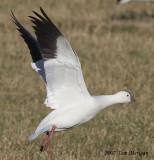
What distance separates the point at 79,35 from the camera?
13.8m

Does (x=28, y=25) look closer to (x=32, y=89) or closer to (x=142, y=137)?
(x=32, y=89)

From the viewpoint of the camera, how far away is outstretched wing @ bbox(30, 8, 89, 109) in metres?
6.60

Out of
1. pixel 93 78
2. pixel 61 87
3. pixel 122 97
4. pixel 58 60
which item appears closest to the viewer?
pixel 58 60

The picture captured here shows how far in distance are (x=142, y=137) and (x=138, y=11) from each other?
9.81 meters

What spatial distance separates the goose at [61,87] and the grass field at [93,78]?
36 centimetres

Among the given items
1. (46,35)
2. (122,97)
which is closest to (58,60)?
(46,35)

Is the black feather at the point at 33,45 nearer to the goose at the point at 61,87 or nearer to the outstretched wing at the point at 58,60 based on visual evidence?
the goose at the point at 61,87

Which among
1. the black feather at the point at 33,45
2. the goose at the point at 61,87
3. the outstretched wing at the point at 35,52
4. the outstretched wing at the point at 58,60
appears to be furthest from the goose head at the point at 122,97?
the black feather at the point at 33,45

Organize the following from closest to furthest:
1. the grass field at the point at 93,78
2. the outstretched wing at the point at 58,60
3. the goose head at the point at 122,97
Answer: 1. the outstretched wing at the point at 58,60
2. the goose head at the point at 122,97
3. the grass field at the point at 93,78

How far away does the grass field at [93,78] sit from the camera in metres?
7.34

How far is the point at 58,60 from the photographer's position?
6645 mm

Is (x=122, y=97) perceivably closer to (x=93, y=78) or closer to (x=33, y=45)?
(x=33, y=45)

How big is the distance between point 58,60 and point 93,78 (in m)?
4.40

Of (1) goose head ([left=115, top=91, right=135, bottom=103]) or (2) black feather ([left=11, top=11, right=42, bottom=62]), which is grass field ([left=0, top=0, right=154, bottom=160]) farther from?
(2) black feather ([left=11, top=11, right=42, bottom=62])
